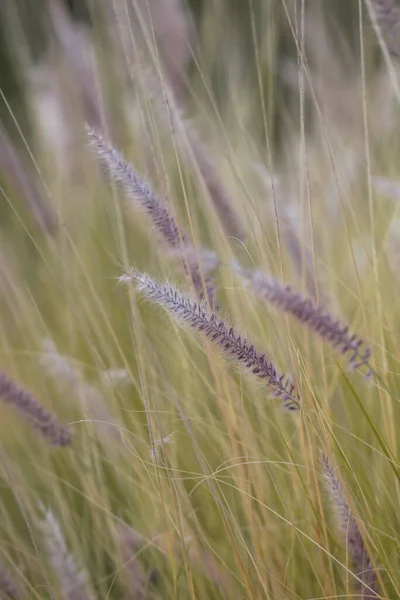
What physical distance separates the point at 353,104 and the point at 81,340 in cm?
76

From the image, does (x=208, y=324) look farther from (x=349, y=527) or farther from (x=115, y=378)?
(x=115, y=378)

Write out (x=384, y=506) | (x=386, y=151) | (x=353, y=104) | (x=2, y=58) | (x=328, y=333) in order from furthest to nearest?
(x=2, y=58), (x=353, y=104), (x=386, y=151), (x=384, y=506), (x=328, y=333)

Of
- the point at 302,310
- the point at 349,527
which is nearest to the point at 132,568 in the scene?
the point at 349,527

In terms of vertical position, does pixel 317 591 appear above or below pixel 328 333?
below

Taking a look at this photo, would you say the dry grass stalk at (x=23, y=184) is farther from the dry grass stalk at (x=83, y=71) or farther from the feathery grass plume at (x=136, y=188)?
the feathery grass plume at (x=136, y=188)

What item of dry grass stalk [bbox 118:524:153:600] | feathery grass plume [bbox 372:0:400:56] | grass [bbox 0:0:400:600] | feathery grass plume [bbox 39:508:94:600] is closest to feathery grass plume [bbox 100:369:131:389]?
grass [bbox 0:0:400:600]

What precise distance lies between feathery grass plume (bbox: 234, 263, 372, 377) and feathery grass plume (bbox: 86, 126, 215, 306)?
4.8 inches

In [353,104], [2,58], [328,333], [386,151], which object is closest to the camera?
[328,333]

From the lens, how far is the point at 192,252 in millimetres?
592

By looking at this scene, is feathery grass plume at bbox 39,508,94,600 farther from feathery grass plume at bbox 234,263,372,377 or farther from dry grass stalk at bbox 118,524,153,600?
feathery grass plume at bbox 234,263,372,377

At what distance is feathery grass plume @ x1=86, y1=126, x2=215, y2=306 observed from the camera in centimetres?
56

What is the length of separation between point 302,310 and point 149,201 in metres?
0.17

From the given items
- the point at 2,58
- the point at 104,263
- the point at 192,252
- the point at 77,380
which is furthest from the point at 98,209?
the point at 2,58

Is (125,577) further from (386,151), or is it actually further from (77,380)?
(386,151)
